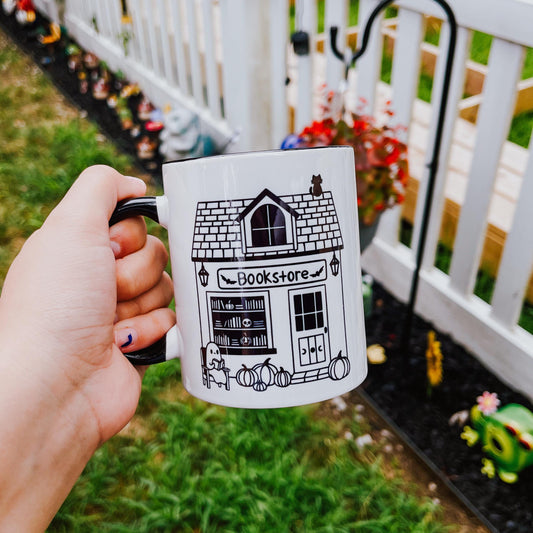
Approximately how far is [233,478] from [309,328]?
0.96 metres

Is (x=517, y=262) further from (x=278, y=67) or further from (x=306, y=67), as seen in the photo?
(x=278, y=67)

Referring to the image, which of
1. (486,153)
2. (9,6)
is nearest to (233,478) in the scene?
Answer: (486,153)

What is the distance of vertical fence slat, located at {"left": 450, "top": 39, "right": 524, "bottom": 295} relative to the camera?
173 cm

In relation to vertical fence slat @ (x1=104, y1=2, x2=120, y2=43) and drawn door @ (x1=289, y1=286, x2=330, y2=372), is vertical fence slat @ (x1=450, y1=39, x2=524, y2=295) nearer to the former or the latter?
drawn door @ (x1=289, y1=286, x2=330, y2=372)

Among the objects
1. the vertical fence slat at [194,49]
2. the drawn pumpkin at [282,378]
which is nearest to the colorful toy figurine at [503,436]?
the drawn pumpkin at [282,378]

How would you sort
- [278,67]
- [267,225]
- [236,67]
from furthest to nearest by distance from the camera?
[236,67]
[278,67]
[267,225]

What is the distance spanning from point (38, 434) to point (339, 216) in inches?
25.4

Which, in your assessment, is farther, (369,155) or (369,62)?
(369,62)

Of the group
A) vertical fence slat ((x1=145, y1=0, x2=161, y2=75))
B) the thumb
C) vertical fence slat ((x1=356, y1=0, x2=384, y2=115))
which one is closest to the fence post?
vertical fence slat ((x1=356, y1=0, x2=384, y2=115))

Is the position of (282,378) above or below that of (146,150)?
above

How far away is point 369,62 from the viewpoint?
2221mm

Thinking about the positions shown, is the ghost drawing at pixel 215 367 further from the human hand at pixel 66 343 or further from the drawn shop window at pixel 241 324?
the human hand at pixel 66 343

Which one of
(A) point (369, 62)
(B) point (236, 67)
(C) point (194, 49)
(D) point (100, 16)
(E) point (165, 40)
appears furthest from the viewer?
Result: (D) point (100, 16)

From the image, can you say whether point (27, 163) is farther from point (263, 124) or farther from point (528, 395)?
point (528, 395)
